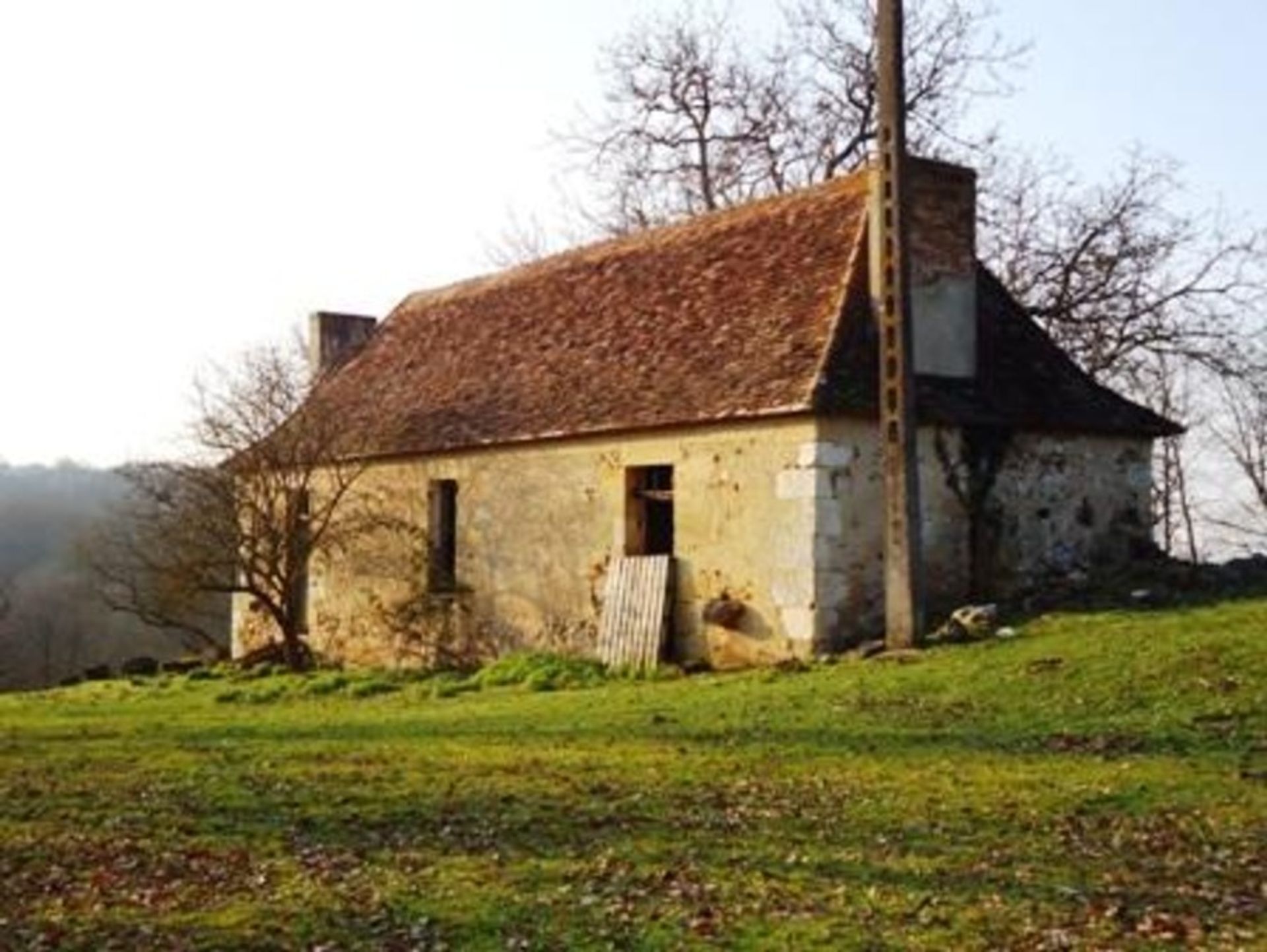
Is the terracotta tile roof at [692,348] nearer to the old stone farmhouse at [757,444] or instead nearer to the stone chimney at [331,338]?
the old stone farmhouse at [757,444]

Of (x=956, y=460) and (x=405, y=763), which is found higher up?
(x=956, y=460)

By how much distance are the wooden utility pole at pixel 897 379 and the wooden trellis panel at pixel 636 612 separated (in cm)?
280

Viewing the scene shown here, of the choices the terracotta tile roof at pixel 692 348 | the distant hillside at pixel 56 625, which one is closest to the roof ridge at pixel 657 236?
the terracotta tile roof at pixel 692 348

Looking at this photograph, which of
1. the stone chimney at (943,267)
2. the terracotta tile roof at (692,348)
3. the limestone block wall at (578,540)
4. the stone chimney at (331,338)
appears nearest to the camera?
the limestone block wall at (578,540)

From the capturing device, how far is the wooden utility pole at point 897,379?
663 inches

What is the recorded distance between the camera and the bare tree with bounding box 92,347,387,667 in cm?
2356

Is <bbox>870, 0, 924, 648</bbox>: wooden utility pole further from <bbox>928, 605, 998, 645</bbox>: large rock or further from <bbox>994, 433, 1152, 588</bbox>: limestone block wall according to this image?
<bbox>994, 433, 1152, 588</bbox>: limestone block wall

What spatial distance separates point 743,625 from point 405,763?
6.52 m

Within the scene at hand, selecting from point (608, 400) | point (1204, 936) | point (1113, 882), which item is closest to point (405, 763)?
point (1113, 882)

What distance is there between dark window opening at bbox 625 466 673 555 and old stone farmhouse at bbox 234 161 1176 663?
0.04 meters

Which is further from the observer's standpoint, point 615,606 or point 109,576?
point 109,576

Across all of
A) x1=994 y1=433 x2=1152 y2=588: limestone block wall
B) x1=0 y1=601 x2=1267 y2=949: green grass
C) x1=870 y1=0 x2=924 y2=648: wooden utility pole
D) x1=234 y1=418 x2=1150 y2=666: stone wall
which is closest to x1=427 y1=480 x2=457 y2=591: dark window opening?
x1=234 y1=418 x2=1150 y2=666: stone wall

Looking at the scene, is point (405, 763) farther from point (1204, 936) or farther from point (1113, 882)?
point (1204, 936)

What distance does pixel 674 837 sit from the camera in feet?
29.1
